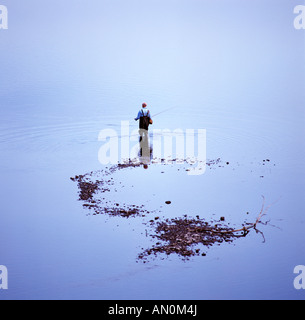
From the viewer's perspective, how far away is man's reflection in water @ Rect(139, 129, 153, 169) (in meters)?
16.5

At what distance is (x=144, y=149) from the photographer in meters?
17.6

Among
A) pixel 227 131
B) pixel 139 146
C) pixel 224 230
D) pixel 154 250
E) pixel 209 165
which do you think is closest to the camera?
pixel 154 250

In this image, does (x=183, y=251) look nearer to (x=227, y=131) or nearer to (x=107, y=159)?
(x=107, y=159)

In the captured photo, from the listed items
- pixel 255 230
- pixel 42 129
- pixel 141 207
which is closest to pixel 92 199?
pixel 141 207

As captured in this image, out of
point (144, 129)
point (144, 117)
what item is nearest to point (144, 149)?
point (144, 129)

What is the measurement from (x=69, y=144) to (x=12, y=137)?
2180mm

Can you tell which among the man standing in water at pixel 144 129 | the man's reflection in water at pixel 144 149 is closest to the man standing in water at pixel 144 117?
the man standing in water at pixel 144 129

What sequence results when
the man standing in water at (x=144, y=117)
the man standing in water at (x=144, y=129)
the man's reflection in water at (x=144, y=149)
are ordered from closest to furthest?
the man's reflection in water at (x=144, y=149)
the man standing in water at (x=144, y=129)
the man standing in water at (x=144, y=117)

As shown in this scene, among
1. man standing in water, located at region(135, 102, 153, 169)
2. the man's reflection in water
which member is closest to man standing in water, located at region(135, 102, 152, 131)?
man standing in water, located at region(135, 102, 153, 169)

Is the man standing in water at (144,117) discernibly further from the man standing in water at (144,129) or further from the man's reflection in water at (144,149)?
the man's reflection in water at (144,149)

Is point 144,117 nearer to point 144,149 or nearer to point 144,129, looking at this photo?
point 144,129

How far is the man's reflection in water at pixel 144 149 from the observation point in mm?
16545

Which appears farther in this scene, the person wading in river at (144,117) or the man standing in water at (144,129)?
the person wading in river at (144,117)

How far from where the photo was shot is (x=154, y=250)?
11.1 m
